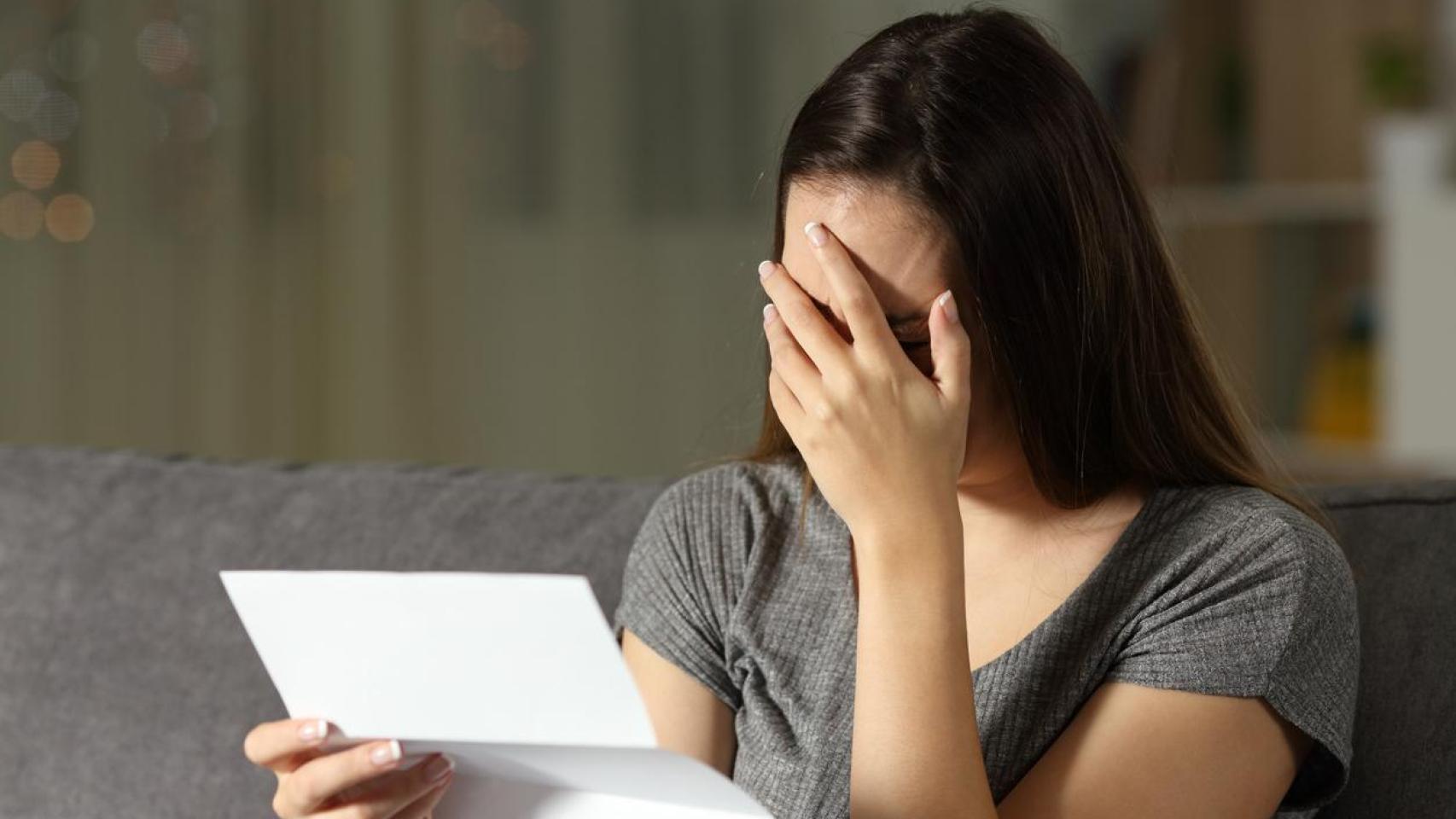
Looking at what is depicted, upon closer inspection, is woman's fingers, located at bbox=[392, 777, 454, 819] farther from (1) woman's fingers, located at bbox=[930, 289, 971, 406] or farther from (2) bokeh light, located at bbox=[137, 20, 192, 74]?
(2) bokeh light, located at bbox=[137, 20, 192, 74]

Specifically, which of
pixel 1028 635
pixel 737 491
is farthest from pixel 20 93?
pixel 1028 635

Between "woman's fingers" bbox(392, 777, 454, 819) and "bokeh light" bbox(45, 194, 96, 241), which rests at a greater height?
"woman's fingers" bbox(392, 777, 454, 819)

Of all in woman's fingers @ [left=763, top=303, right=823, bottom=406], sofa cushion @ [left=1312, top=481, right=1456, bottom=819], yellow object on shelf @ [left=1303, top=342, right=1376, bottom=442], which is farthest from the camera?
yellow object on shelf @ [left=1303, top=342, right=1376, bottom=442]

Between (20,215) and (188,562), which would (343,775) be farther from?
(20,215)

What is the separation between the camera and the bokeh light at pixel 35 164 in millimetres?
2729

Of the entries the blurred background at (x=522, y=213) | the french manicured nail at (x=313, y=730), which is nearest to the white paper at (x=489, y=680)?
the french manicured nail at (x=313, y=730)

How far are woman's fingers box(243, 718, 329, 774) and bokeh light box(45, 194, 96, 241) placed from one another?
7.01ft

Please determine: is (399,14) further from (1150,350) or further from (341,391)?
(1150,350)

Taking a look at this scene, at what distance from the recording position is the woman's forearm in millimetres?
899

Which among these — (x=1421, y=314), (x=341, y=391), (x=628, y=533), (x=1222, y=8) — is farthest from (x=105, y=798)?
(x=1222, y=8)

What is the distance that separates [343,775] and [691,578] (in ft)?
1.13

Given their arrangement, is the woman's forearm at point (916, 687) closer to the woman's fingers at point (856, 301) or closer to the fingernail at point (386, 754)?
the woman's fingers at point (856, 301)

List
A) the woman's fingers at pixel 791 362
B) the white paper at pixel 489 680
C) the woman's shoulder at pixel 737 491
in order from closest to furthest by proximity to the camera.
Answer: the white paper at pixel 489 680 < the woman's fingers at pixel 791 362 < the woman's shoulder at pixel 737 491

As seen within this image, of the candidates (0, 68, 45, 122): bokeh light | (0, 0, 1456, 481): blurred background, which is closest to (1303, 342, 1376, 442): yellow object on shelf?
(0, 0, 1456, 481): blurred background
